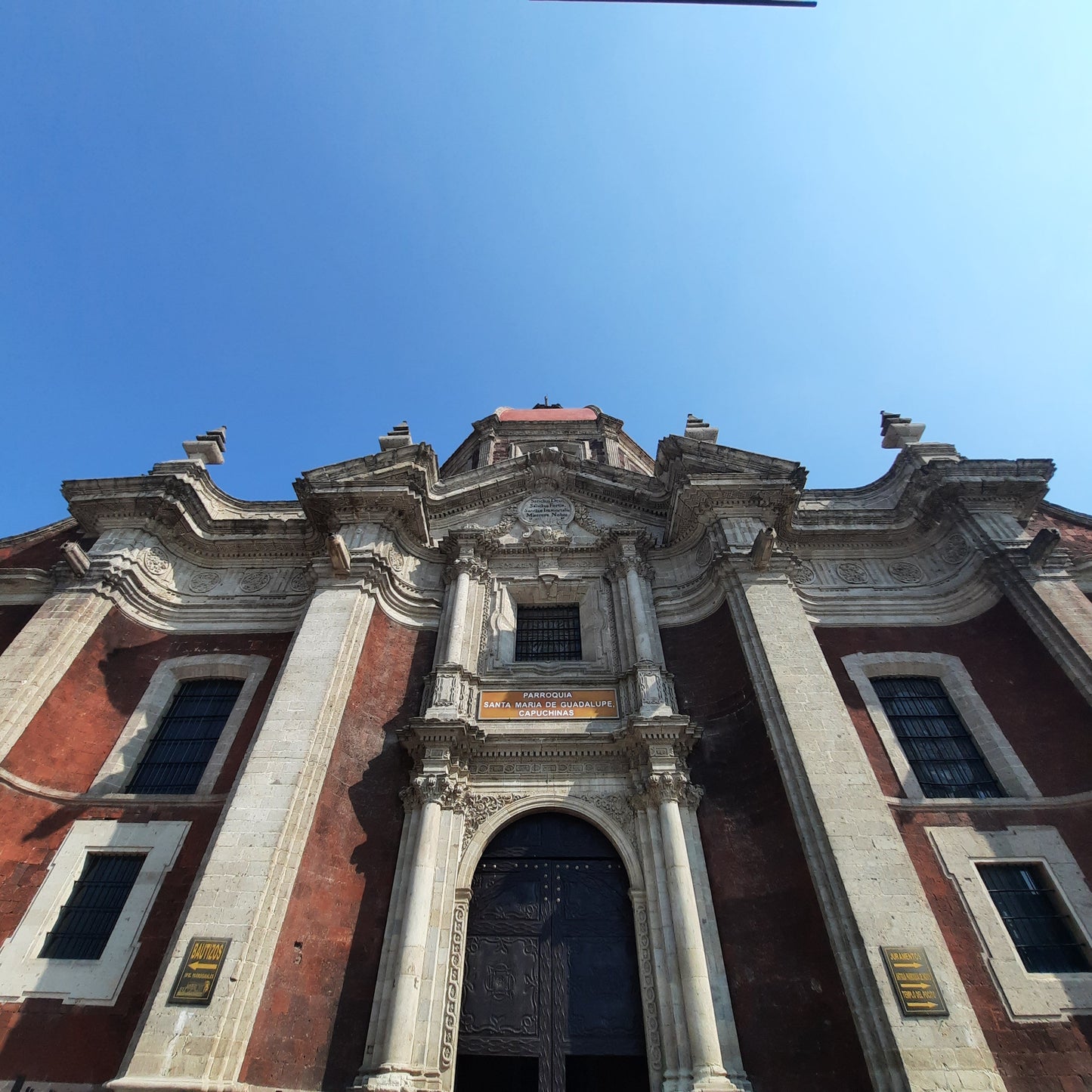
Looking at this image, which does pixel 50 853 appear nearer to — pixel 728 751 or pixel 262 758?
pixel 262 758

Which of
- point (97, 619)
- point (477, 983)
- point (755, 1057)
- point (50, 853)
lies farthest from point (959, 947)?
point (97, 619)

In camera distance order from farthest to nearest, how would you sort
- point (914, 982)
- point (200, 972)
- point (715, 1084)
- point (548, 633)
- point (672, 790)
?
point (548, 633)
point (672, 790)
point (200, 972)
point (914, 982)
point (715, 1084)

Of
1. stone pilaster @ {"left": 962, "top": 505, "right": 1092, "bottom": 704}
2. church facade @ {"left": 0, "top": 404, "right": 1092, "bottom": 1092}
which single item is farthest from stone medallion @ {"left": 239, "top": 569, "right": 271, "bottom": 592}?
stone pilaster @ {"left": 962, "top": 505, "right": 1092, "bottom": 704}

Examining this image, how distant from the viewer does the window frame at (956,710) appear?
444 inches

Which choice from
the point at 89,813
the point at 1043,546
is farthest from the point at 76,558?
the point at 1043,546

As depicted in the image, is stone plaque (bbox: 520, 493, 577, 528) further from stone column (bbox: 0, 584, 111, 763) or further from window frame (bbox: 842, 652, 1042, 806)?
stone column (bbox: 0, 584, 111, 763)

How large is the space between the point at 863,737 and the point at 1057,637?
4040 millimetres

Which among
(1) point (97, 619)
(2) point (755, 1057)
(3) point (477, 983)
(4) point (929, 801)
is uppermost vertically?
(1) point (97, 619)

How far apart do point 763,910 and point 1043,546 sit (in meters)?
9.32

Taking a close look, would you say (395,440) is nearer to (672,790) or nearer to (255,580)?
(255,580)

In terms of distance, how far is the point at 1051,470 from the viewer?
50.0 feet

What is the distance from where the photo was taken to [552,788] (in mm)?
11438

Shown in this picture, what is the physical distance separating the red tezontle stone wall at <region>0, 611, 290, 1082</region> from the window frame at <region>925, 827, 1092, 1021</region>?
38.8 ft

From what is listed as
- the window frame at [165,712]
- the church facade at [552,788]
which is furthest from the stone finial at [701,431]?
the window frame at [165,712]
